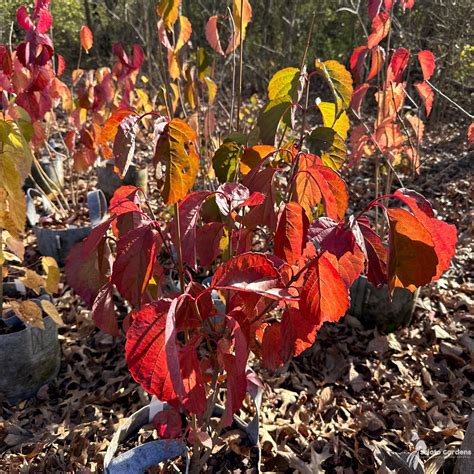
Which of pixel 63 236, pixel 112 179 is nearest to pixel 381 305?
pixel 63 236

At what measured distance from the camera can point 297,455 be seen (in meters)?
1.65

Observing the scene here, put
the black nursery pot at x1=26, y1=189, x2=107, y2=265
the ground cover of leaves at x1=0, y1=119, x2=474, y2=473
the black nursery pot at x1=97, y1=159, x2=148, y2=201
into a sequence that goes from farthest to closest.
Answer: the black nursery pot at x1=97, y1=159, x2=148, y2=201
the black nursery pot at x1=26, y1=189, x2=107, y2=265
the ground cover of leaves at x1=0, y1=119, x2=474, y2=473

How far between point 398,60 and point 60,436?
201 cm

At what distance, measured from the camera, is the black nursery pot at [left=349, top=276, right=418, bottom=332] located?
2.17 meters

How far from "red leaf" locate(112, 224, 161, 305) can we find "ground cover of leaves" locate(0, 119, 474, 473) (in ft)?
2.72

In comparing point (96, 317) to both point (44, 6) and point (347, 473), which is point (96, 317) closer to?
point (347, 473)

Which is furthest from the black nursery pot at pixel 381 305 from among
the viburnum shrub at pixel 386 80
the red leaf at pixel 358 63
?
the red leaf at pixel 358 63

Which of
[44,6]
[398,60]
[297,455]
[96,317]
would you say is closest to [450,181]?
[398,60]

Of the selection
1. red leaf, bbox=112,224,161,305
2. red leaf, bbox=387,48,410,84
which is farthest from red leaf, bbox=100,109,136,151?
red leaf, bbox=387,48,410,84

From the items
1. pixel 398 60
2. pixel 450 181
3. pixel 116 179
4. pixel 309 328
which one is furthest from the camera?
pixel 450 181

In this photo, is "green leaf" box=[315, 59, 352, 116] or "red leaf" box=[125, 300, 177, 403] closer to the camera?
"red leaf" box=[125, 300, 177, 403]

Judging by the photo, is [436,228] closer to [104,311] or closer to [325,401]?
[104,311]

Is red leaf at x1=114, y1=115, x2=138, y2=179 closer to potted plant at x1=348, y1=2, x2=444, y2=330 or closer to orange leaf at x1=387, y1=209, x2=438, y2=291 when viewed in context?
orange leaf at x1=387, y1=209, x2=438, y2=291

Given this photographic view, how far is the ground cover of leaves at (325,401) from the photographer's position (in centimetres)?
165
